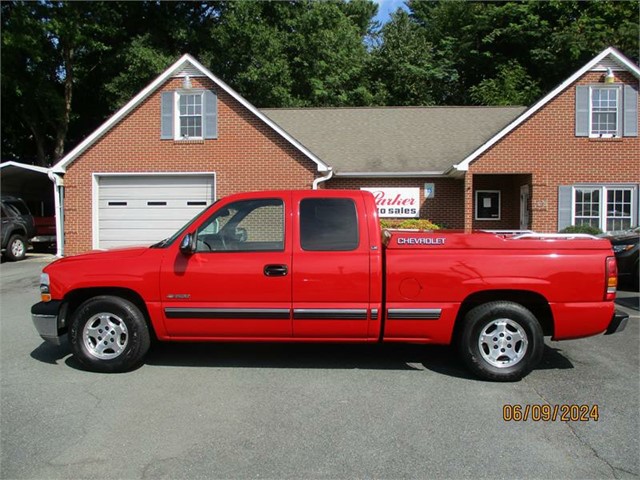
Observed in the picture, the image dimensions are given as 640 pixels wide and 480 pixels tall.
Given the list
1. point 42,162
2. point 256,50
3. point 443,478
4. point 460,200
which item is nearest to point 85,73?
point 42,162

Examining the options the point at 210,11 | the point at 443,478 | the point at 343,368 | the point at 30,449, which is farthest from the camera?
the point at 210,11

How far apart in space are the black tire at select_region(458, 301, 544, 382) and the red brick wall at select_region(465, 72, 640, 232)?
435 inches

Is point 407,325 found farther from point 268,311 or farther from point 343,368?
point 268,311

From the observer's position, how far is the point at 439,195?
16766 mm

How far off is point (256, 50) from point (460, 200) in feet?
Result: 42.9

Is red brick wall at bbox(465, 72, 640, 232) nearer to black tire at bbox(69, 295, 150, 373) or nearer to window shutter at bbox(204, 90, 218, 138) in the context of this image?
window shutter at bbox(204, 90, 218, 138)

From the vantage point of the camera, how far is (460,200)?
1675cm

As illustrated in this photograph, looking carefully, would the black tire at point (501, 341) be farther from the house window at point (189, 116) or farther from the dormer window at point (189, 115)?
the house window at point (189, 116)

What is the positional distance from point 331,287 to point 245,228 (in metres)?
1.09

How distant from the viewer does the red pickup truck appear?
5.04m

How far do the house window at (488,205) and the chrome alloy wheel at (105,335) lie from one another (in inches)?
557

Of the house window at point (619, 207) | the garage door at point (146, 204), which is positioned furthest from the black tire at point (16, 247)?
the house window at point (619, 207)

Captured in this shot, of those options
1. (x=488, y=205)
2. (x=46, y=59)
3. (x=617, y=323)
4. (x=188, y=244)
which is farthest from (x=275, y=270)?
(x=46, y=59)

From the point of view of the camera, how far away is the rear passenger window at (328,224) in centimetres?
523
